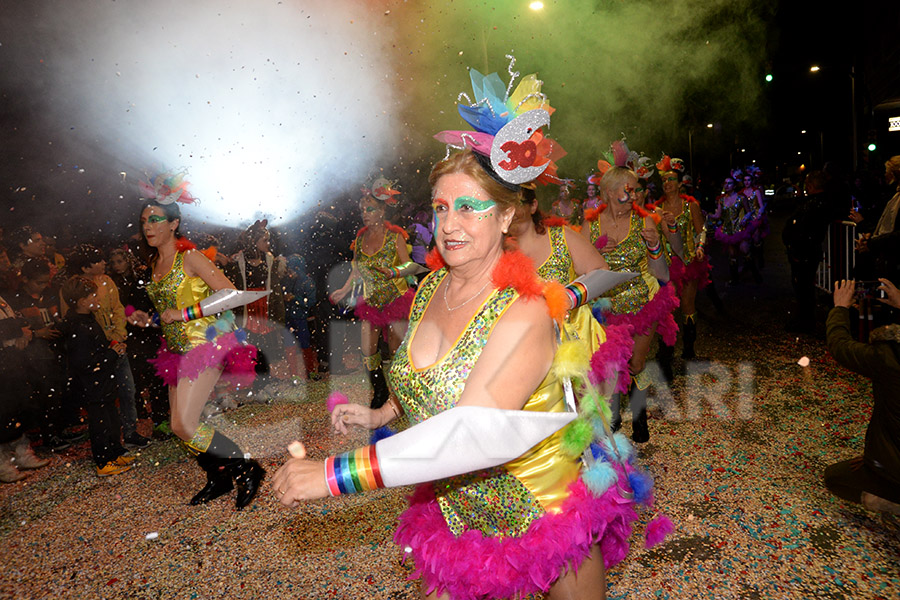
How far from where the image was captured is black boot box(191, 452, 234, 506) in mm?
3645

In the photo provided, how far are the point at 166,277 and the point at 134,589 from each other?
1.79 m

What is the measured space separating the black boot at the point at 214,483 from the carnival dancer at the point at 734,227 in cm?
984

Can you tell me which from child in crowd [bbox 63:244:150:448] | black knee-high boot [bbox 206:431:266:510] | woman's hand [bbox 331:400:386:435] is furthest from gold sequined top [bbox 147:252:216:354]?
woman's hand [bbox 331:400:386:435]

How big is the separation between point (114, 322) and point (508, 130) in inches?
168

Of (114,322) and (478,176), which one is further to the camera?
(114,322)

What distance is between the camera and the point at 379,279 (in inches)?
220

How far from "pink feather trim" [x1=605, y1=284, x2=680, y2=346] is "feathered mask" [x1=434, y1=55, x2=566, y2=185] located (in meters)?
2.32

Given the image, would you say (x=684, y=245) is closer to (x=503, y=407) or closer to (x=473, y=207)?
(x=473, y=207)

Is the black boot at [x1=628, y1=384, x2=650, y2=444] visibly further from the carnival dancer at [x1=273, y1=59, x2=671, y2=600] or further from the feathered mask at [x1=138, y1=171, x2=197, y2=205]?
the feathered mask at [x1=138, y1=171, x2=197, y2=205]

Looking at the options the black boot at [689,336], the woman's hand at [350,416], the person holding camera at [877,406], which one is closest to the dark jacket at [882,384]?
the person holding camera at [877,406]

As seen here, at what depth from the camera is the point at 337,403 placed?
1.89m

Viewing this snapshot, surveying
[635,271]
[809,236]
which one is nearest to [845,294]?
[635,271]

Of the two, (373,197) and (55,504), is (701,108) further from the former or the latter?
(55,504)

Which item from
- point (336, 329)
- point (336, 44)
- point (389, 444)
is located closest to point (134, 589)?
point (389, 444)
